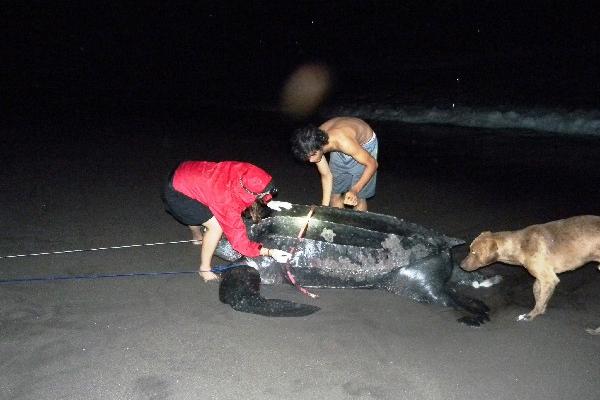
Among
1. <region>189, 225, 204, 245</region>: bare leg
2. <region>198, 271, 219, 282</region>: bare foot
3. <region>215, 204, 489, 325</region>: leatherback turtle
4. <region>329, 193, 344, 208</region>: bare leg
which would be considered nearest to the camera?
<region>215, 204, 489, 325</region>: leatherback turtle

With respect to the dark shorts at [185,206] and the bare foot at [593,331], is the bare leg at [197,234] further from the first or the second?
the bare foot at [593,331]

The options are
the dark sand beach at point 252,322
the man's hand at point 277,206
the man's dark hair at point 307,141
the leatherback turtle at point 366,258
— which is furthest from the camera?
the man's hand at point 277,206

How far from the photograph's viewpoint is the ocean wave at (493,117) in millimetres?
9797

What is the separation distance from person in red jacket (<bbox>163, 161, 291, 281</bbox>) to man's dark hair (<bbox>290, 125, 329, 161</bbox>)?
1.11 feet

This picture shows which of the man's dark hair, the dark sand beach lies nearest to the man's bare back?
the man's dark hair

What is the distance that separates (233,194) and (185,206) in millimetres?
485

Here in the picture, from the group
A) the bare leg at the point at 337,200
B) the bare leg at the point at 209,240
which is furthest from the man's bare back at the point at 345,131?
the bare leg at the point at 209,240

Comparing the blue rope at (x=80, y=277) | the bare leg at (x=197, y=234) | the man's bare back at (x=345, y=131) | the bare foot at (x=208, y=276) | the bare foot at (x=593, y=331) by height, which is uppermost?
the man's bare back at (x=345, y=131)

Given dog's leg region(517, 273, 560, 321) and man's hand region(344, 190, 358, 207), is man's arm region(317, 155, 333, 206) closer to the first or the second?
man's hand region(344, 190, 358, 207)

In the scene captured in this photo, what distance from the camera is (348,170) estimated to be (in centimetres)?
395

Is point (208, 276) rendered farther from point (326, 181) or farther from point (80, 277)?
point (326, 181)

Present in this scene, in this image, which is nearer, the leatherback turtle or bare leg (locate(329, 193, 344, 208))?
the leatherback turtle

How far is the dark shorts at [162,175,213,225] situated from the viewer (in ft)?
10.6

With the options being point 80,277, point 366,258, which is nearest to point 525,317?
point 366,258
